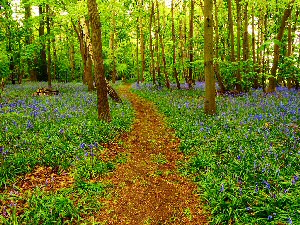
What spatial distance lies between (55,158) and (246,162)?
5.43 m

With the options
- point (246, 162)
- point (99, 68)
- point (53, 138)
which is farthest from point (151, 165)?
point (99, 68)

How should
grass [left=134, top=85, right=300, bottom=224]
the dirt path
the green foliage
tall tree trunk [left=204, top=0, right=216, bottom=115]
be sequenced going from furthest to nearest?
tall tree trunk [left=204, top=0, right=216, bottom=115], the green foliage, the dirt path, grass [left=134, top=85, right=300, bottom=224]

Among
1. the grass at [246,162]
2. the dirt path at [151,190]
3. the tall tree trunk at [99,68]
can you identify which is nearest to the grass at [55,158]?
the dirt path at [151,190]

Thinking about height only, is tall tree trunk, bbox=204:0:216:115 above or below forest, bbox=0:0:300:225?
above

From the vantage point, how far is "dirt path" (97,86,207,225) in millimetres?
5535

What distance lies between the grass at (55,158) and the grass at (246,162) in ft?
8.71

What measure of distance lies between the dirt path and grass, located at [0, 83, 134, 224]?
1.51 ft

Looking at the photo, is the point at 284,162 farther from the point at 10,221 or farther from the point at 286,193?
the point at 10,221

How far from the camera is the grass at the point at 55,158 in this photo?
5352 mm

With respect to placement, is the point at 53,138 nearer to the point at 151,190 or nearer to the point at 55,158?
the point at 55,158

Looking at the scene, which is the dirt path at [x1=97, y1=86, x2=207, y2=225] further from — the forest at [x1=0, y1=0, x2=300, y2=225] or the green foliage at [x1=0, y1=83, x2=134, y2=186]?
the green foliage at [x1=0, y1=83, x2=134, y2=186]

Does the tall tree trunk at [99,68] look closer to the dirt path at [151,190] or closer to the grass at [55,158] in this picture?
the grass at [55,158]

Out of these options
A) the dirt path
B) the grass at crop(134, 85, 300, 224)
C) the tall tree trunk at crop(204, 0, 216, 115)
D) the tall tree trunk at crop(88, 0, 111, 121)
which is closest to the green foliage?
the tall tree trunk at crop(88, 0, 111, 121)

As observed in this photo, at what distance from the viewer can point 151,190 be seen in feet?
21.6
